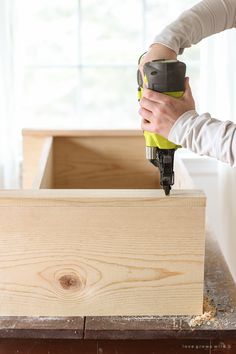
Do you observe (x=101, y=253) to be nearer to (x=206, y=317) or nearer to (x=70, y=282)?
(x=70, y=282)

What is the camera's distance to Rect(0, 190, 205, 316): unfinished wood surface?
3.44 feet

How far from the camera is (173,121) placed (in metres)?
1.03

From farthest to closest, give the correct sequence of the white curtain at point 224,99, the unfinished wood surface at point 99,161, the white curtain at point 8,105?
the white curtain at point 8,105, the unfinished wood surface at point 99,161, the white curtain at point 224,99

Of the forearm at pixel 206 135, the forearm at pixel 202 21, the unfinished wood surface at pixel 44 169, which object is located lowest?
the unfinished wood surface at pixel 44 169

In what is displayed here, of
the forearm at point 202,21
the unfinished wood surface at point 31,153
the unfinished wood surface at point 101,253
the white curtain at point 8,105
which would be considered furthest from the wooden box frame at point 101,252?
the white curtain at point 8,105

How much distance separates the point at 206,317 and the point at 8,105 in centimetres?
123

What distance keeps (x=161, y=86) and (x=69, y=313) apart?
1.40ft

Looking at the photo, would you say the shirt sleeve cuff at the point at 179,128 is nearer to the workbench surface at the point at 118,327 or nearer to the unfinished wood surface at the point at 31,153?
the workbench surface at the point at 118,327

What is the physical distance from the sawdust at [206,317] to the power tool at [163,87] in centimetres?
23

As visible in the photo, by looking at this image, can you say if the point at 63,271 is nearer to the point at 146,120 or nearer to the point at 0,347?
the point at 0,347

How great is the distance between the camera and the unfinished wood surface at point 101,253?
1048 millimetres

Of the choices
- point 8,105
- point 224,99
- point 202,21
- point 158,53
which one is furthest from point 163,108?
point 8,105

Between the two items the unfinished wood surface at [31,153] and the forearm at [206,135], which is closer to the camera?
the forearm at [206,135]

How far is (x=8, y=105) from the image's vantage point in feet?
6.97
